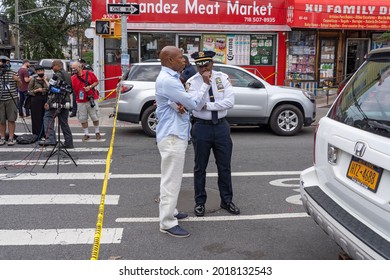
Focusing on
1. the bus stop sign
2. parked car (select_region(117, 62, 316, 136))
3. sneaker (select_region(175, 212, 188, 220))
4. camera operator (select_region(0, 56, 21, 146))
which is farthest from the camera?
the bus stop sign

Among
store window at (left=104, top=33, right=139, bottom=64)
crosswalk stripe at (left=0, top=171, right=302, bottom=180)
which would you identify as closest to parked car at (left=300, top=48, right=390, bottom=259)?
crosswalk stripe at (left=0, top=171, right=302, bottom=180)

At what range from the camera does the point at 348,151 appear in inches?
130

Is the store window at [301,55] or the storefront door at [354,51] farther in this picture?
the storefront door at [354,51]

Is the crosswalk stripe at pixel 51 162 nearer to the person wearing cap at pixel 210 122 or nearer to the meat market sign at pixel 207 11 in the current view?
the person wearing cap at pixel 210 122

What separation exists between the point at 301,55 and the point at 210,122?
14.1m

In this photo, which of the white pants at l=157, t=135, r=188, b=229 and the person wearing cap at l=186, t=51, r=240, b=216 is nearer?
the white pants at l=157, t=135, r=188, b=229

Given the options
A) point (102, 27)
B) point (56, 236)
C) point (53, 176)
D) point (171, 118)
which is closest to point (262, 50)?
point (102, 27)

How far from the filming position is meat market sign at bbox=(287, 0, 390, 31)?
16.6 metres

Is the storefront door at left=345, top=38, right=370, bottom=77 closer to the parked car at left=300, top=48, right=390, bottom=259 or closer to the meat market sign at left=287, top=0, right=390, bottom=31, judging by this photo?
the meat market sign at left=287, top=0, right=390, bottom=31

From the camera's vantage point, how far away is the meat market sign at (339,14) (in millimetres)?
16609

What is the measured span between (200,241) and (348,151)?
6.17 ft

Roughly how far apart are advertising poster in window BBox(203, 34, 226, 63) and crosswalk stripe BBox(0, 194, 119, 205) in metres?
12.4

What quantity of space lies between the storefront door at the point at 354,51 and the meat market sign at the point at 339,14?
126 centimetres

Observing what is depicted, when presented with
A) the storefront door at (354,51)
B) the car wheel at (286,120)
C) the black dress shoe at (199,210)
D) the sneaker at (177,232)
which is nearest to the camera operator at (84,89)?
the car wheel at (286,120)
